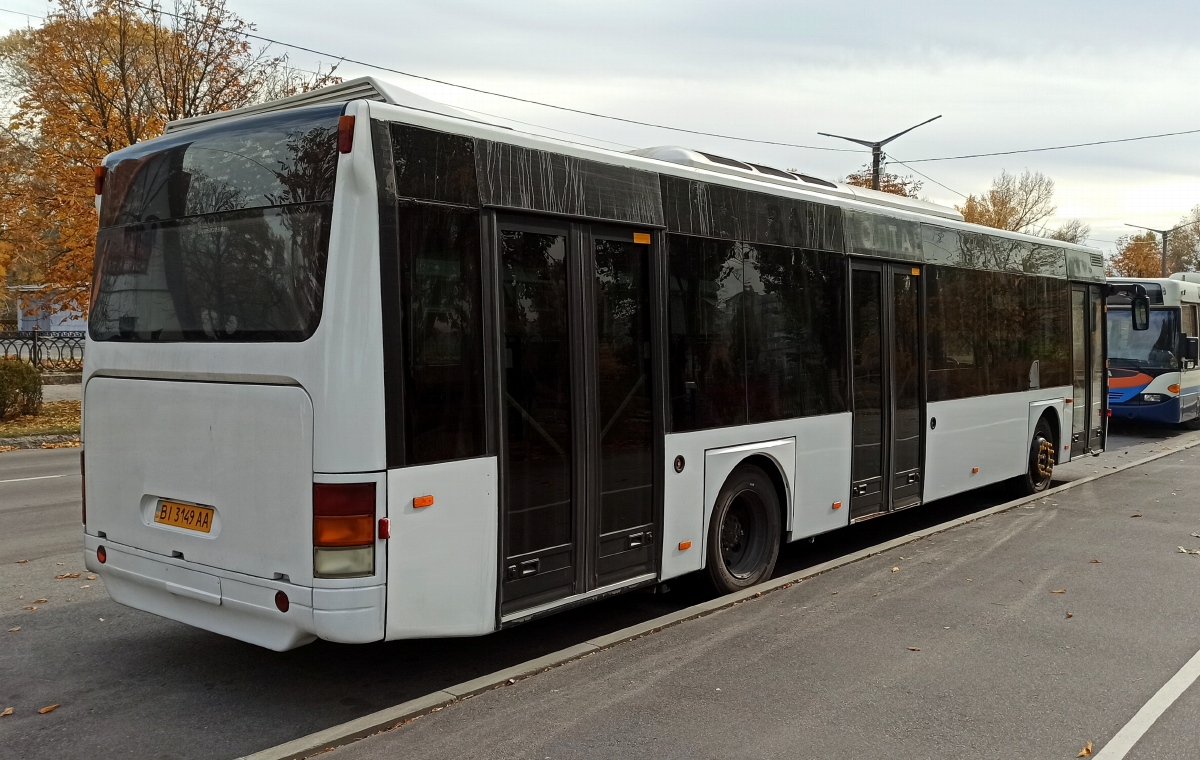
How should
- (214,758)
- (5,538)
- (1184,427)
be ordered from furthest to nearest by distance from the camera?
(1184,427) < (5,538) < (214,758)

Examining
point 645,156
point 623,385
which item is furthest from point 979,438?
point 623,385

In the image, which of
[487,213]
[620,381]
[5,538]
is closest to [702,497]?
[620,381]

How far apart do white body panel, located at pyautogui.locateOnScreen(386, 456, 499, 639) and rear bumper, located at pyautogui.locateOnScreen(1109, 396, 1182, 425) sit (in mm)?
19512

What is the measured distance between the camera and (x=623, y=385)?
6.36 m

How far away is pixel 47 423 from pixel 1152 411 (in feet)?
70.7

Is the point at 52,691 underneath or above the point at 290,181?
underneath

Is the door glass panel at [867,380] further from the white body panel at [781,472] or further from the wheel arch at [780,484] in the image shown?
the wheel arch at [780,484]

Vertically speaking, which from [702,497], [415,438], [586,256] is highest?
[586,256]

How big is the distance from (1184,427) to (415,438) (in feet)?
76.7

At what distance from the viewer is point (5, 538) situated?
30.5 feet

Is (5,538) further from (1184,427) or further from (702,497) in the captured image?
(1184,427)

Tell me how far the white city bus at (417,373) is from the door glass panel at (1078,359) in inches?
270

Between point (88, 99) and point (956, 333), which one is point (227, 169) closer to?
point (956, 333)

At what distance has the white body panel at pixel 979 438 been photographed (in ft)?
33.2
